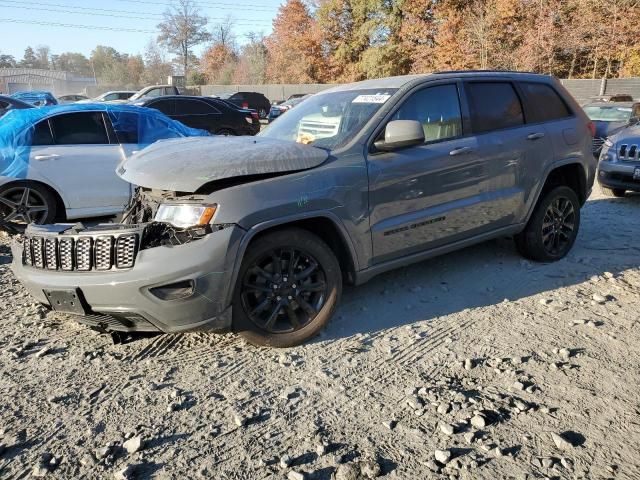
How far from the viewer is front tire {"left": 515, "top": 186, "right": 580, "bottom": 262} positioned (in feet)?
16.6

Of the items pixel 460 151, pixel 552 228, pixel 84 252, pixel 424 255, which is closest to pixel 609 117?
pixel 552 228

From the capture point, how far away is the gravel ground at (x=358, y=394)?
248cm

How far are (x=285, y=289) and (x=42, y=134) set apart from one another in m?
4.34

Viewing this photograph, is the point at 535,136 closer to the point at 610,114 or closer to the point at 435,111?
the point at 435,111

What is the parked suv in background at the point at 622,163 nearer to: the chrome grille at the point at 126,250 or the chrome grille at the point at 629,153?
the chrome grille at the point at 629,153

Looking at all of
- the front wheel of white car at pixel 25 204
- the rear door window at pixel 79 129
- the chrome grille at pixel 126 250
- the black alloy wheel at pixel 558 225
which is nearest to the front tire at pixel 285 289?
the chrome grille at pixel 126 250

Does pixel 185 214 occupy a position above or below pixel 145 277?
above

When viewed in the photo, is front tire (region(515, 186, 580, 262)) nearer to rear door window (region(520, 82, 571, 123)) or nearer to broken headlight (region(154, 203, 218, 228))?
rear door window (region(520, 82, 571, 123))

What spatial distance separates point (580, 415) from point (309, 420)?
4.70ft

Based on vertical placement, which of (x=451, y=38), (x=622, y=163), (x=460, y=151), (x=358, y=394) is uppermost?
(x=451, y=38)

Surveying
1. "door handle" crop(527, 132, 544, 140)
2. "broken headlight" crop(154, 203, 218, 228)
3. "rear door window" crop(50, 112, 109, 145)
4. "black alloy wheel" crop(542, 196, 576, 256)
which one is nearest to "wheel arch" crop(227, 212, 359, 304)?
"broken headlight" crop(154, 203, 218, 228)

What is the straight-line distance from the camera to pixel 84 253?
324 centimetres

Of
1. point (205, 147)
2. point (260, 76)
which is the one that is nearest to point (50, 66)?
point (260, 76)

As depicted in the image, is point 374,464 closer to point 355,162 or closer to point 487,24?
point 355,162
